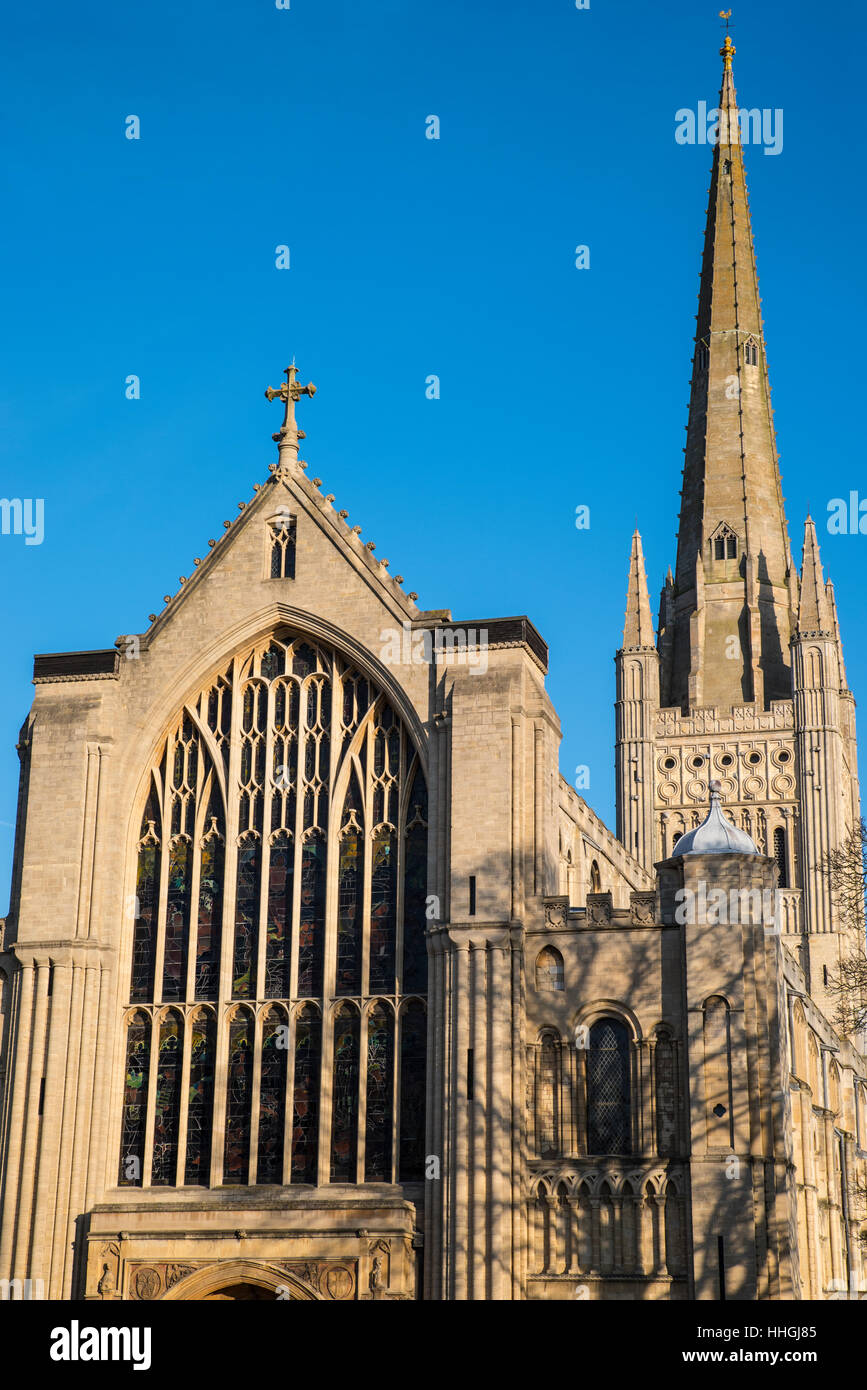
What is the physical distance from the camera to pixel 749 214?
88.4 meters

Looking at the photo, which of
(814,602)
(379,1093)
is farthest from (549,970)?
(814,602)

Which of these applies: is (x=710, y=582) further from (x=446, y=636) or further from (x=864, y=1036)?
(x=446, y=636)

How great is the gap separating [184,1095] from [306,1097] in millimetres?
2628

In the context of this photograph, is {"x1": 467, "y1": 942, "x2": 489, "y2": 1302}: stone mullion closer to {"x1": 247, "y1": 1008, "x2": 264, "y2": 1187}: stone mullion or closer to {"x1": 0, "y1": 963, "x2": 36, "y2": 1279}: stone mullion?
{"x1": 247, "y1": 1008, "x2": 264, "y2": 1187}: stone mullion

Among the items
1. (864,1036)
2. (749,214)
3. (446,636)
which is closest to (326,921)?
(446,636)

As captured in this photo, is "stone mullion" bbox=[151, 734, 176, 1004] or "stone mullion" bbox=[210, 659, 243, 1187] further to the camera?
"stone mullion" bbox=[151, 734, 176, 1004]

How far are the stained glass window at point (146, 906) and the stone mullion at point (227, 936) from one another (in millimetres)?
1723

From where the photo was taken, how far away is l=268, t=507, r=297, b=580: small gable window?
43.1m

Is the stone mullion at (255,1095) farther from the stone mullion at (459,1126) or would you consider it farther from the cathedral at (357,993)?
the stone mullion at (459,1126)

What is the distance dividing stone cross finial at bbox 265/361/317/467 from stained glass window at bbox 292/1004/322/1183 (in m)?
12.7

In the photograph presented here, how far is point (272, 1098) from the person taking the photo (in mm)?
39688

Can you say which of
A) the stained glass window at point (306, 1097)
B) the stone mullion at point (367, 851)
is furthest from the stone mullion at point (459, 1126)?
the stained glass window at point (306, 1097)

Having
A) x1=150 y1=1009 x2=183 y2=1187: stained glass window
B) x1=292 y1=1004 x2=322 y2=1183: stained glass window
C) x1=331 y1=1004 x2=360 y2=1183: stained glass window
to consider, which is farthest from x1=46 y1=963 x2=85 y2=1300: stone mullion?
x1=331 y1=1004 x2=360 y2=1183: stained glass window

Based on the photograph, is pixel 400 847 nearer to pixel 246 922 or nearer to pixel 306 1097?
pixel 246 922
